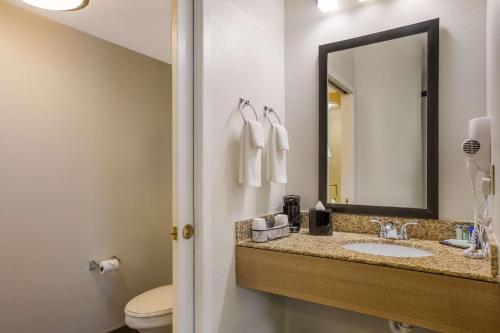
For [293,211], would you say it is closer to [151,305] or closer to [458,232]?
[458,232]

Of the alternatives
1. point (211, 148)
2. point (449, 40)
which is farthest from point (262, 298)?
point (449, 40)

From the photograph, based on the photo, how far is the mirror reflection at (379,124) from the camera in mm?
1665

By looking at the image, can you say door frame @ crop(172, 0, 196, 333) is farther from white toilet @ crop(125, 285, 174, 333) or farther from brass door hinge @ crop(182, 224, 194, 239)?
white toilet @ crop(125, 285, 174, 333)

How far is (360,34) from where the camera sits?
72.7 inches

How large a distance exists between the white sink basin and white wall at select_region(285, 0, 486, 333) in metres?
0.27

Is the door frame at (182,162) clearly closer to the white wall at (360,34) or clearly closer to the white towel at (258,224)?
the white towel at (258,224)

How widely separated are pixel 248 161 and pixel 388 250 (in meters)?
0.85

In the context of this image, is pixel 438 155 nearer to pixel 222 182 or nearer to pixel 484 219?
pixel 484 219

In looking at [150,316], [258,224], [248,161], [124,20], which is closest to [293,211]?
[258,224]

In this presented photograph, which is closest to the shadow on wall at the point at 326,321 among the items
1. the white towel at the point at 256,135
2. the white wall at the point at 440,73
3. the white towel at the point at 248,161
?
the white wall at the point at 440,73

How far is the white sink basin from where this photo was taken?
1.51m

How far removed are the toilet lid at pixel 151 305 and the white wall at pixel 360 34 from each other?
805 mm

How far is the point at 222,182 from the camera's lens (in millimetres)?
1555

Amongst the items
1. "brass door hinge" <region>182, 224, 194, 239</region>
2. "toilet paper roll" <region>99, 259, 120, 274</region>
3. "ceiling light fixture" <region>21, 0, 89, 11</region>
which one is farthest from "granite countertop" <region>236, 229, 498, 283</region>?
"ceiling light fixture" <region>21, 0, 89, 11</region>
